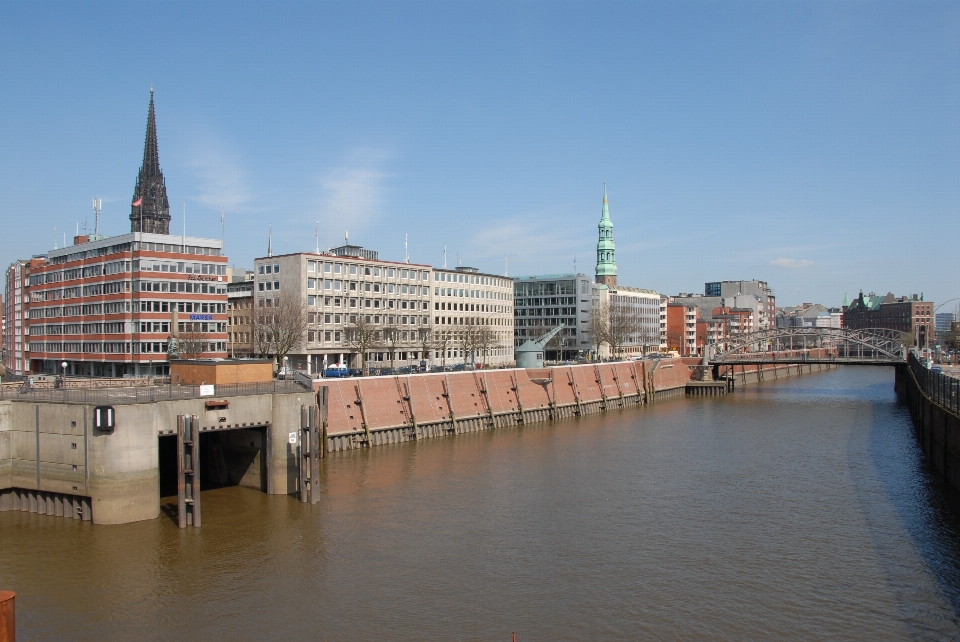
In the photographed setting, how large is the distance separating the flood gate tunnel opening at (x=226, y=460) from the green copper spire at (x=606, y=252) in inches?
5573

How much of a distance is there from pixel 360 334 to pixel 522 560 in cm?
6970

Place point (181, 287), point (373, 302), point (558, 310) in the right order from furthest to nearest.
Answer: point (558, 310)
point (373, 302)
point (181, 287)

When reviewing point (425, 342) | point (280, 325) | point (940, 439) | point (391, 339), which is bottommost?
point (940, 439)

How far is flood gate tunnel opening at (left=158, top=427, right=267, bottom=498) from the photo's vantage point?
138ft

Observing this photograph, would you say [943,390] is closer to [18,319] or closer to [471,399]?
[471,399]

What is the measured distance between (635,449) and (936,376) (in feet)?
74.9

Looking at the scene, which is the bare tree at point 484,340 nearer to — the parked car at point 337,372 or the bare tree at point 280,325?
the bare tree at point 280,325

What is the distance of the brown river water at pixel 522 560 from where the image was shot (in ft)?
85.1

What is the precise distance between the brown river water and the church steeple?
152773 millimetres

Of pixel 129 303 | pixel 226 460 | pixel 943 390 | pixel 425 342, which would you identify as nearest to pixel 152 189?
pixel 425 342

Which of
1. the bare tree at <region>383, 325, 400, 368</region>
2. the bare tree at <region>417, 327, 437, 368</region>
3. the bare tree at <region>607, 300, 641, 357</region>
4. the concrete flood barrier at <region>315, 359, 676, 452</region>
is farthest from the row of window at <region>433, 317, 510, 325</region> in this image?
the concrete flood barrier at <region>315, 359, 676, 452</region>

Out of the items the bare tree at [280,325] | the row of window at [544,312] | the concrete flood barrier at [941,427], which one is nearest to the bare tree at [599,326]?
the row of window at [544,312]

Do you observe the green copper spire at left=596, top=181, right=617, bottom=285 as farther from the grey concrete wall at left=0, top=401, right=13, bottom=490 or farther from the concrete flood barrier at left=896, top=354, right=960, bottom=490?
the grey concrete wall at left=0, top=401, right=13, bottom=490

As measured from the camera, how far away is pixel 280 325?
90.5 m
